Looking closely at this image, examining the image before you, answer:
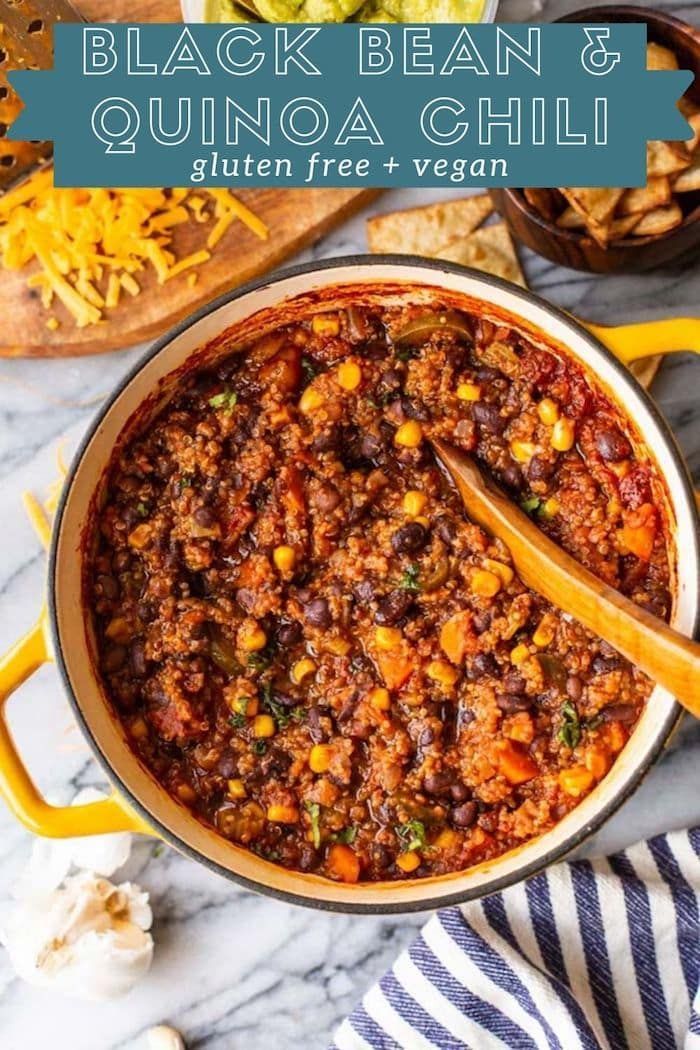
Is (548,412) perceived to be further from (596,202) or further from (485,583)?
(596,202)

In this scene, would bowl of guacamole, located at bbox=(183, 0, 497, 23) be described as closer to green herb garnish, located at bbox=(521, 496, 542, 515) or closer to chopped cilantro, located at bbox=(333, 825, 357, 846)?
green herb garnish, located at bbox=(521, 496, 542, 515)

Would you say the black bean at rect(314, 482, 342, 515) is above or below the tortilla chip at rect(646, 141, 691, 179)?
below

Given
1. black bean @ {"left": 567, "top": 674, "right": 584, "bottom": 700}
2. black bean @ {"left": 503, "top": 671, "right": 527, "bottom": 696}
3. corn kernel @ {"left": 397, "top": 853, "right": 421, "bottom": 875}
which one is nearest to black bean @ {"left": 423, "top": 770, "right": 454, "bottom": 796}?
corn kernel @ {"left": 397, "top": 853, "right": 421, "bottom": 875}

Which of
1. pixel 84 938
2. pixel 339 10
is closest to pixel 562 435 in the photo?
pixel 339 10

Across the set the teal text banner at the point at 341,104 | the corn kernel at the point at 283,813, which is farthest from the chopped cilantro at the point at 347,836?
the teal text banner at the point at 341,104

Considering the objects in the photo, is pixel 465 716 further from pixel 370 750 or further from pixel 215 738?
pixel 215 738

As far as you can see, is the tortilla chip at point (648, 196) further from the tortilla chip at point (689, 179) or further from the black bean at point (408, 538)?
the black bean at point (408, 538)
